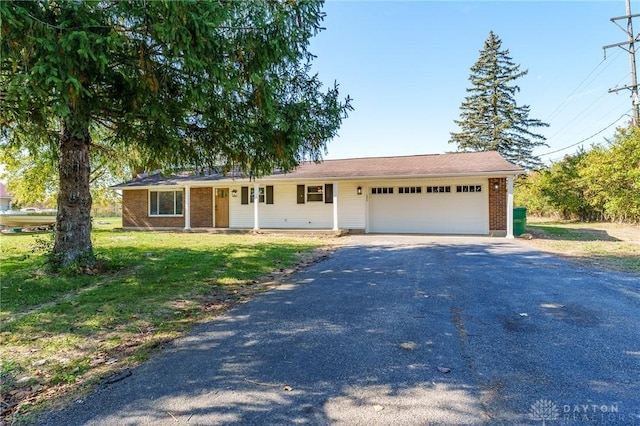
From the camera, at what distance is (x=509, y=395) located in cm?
255

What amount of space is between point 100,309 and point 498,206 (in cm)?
1435

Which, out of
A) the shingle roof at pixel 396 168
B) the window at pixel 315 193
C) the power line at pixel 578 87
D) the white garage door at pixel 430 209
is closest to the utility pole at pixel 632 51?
the power line at pixel 578 87

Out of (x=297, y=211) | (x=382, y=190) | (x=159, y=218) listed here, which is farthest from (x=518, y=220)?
(x=159, y=218)

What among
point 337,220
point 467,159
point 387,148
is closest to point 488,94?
point 387,148

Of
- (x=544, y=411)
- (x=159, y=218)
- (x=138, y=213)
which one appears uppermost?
(x=138, y=213)

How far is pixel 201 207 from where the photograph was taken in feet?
61.0

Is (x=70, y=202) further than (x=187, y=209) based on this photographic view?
No

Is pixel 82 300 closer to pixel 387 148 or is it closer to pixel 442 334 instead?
pixel 442 334

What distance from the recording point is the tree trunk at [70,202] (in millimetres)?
6711

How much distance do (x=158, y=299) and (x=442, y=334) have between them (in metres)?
4.06

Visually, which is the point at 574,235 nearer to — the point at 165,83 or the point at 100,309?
the point at 165,83

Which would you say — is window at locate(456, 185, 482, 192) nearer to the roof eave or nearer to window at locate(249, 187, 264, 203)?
the roof eave

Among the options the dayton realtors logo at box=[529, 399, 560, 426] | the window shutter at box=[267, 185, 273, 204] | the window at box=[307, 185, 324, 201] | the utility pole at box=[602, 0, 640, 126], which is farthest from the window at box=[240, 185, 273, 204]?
the utility pole at box=[602, 0, 640, 126]

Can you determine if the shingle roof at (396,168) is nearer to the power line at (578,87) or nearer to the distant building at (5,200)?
the power line at (578,87)
